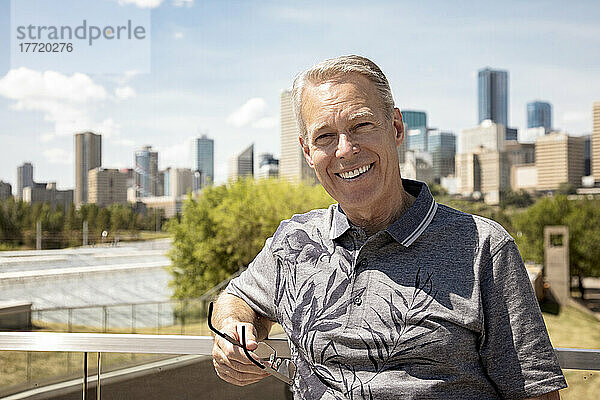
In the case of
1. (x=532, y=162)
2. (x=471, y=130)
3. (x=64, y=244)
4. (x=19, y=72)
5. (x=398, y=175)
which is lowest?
(x=64, y=244)

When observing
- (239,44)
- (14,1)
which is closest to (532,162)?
(239,44)

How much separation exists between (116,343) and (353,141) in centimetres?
75

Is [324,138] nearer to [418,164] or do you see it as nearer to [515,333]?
[515,333]

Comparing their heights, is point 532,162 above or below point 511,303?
above

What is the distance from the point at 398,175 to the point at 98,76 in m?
41.1

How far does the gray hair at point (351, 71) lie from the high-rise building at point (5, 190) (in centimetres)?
3237

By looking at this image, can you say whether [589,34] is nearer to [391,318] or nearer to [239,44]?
[239,44]

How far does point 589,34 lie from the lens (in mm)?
46094

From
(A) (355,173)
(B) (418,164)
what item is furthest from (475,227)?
(B) (418,164)

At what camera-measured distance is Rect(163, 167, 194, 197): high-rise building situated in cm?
3694

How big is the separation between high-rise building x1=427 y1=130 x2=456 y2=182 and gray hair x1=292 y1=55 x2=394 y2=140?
39.8 metres

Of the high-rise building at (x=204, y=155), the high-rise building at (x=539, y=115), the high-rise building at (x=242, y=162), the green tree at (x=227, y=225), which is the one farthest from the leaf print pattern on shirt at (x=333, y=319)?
the high-rise building at (x=539, y=115)

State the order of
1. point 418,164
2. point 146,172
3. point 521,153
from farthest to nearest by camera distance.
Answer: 1. point 521,153
2. point 418,164
3. point 146,172

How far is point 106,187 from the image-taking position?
114 ft
